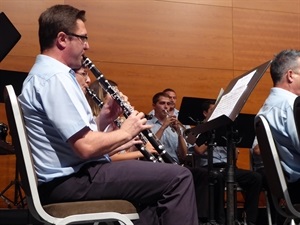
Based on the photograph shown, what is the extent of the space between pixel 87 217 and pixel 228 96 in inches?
39.0

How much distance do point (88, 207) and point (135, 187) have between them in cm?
20

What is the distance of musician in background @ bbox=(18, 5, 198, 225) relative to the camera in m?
1.83

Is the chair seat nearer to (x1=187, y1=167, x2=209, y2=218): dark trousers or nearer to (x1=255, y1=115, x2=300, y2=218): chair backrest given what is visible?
(x1=255, y1=115, x2=300, y2=218): chair backrest

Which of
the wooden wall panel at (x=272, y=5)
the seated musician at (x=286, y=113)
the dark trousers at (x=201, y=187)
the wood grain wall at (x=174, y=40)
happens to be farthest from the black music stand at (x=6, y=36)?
the wooden wall panel at (x=272, y=5)

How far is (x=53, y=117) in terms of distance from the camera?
184cm

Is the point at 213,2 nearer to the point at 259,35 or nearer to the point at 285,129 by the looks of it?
the point at 259,35

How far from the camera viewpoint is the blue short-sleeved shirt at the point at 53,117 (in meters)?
1.83

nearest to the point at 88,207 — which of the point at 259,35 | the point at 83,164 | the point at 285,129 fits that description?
the point at 83,164

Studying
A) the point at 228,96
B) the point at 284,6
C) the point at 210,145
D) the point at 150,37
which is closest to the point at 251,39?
the point at 284,6

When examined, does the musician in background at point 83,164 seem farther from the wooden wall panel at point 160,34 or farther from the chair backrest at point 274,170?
the wooden wall panel at point 160,34

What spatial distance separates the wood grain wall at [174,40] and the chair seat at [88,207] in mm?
4058

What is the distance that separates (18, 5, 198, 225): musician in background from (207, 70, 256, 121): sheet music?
46cm

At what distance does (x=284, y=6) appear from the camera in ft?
21.6

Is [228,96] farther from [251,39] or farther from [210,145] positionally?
[251,39]
